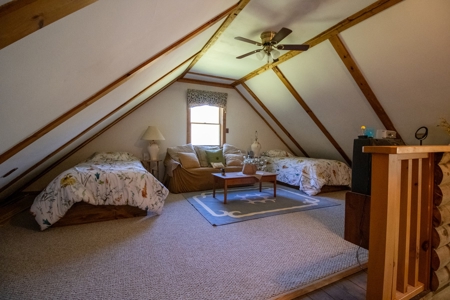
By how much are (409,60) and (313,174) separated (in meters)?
2.23

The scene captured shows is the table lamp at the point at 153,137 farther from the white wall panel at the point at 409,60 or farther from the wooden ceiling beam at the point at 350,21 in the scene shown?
the white wall panel at the point at 409,60

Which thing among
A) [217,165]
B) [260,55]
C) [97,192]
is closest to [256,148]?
[217,165]

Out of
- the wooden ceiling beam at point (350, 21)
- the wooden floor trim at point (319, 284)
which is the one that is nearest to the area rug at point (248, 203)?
the wooden floor trim at point (319, 284)

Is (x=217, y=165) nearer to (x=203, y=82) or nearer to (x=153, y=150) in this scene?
(x=153, y=150)

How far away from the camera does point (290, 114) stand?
195 inches

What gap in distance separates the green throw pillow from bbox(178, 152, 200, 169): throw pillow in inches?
16.5

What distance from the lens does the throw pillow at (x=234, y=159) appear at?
4.76m

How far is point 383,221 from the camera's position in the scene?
1.16 m

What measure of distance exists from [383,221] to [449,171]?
2.52 ft

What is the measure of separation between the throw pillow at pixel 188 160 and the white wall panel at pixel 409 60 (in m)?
3.25

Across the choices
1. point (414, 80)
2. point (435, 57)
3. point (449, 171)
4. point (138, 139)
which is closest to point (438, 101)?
point (414, 80)

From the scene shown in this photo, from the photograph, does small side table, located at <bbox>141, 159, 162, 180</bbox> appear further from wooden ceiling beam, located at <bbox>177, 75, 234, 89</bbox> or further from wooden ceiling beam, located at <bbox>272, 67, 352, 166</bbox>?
wooden ceiling beam, located at <bbox>272, 67, 352, 166</bbox>

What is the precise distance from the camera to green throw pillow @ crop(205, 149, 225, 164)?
4840 mm

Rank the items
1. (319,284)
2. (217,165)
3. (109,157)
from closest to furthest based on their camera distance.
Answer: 1. (319,284)
2. (109,157)
3. (217,165)
